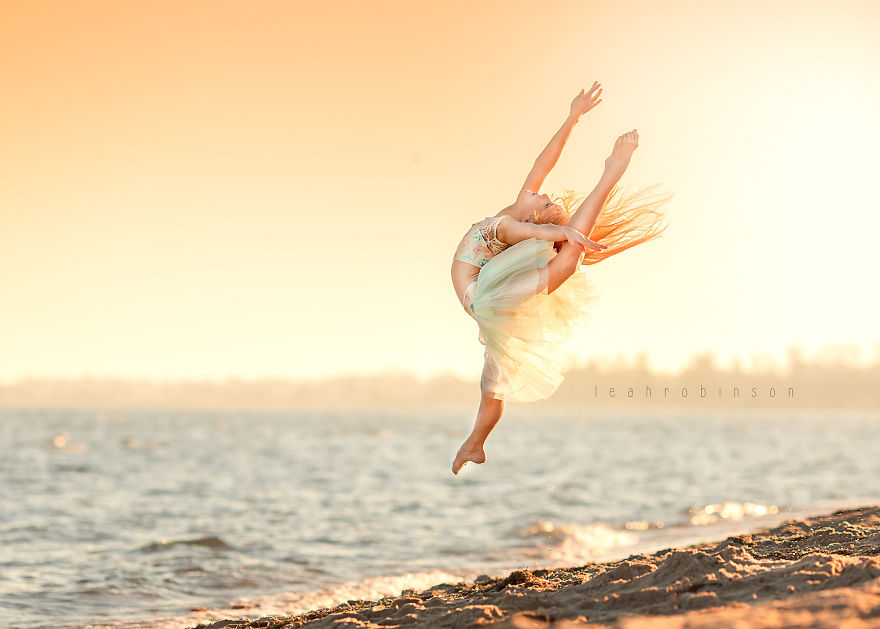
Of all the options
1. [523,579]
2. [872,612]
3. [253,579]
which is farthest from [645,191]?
[253,579]

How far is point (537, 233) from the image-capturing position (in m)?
5.61

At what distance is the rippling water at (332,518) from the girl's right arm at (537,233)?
5131 millimetres

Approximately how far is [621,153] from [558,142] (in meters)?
0.63

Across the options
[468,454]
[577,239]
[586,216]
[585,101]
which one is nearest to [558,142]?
[585,101]

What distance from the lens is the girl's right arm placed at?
18.0 ft

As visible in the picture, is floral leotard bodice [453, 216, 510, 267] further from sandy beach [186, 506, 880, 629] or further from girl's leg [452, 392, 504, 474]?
sandy beach [186, 506, 880, 629]

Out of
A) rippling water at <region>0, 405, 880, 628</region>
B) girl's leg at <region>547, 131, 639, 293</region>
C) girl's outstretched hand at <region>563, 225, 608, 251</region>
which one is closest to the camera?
girl's outstretched hand at <region>563, 225, 608, 251</region>

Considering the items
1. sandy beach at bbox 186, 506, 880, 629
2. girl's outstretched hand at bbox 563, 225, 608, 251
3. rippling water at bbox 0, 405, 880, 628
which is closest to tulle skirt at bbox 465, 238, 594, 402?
girl's outstretched hand at bbox 563, 225, 608, 251

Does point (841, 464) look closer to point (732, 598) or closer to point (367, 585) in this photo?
point (367, 585)

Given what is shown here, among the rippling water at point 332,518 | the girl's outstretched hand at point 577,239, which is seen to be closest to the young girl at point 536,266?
the girl's outstretched hand at point 577,239

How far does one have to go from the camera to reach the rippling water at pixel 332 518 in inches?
394

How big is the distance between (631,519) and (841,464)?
51.2ft

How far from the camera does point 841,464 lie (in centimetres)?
2723

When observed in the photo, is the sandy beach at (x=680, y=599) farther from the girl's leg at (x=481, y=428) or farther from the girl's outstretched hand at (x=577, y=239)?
the girl's outstretched hand at (x=577, y=239)
